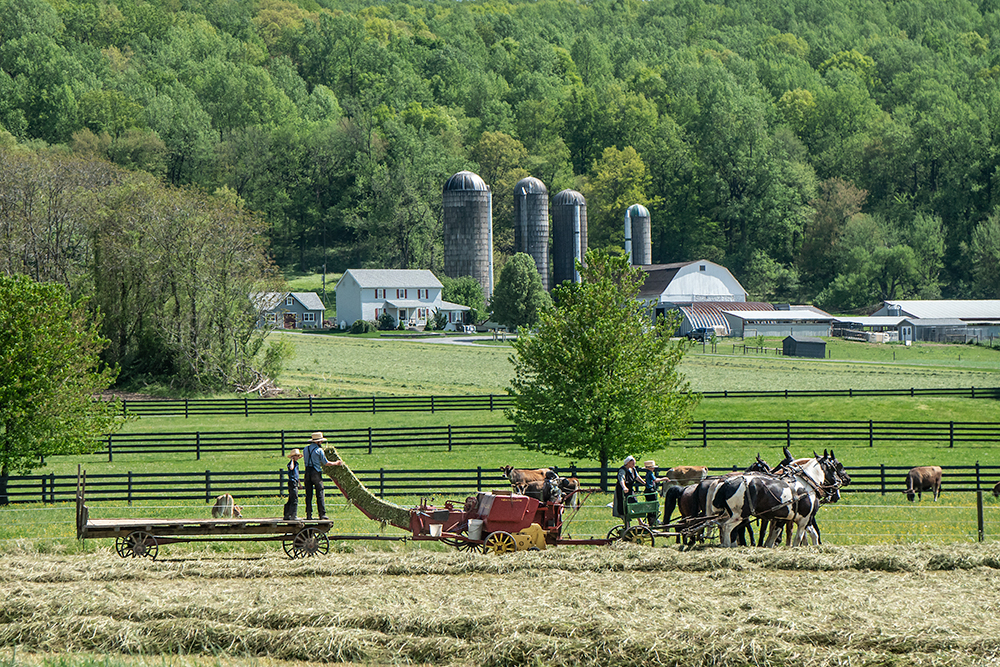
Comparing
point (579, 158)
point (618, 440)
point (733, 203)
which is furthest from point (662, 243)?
point (618, 440)

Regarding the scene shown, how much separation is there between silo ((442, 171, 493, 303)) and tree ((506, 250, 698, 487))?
78.0 m

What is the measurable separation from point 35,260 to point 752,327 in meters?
55.2

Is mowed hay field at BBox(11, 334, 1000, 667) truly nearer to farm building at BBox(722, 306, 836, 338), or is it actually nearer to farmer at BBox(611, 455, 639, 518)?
farmer at BBox(611, 455, 639, 518)

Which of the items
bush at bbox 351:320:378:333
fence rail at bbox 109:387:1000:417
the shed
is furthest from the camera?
bush at bbox 351:320:378:333

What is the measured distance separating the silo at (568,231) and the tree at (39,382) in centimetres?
8610

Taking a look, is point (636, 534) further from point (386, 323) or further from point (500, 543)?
point (386, 323)

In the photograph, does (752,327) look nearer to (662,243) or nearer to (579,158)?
(662,243)

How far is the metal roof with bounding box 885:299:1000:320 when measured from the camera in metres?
84.0

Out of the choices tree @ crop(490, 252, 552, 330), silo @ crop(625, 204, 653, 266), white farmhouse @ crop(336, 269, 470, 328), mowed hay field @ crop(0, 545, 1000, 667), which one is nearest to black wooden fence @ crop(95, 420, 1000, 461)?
mowed hay field @ crop(0, 545, 1000, 667)

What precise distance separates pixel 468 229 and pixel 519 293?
21974mm

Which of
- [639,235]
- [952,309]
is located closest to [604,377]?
[952,309]

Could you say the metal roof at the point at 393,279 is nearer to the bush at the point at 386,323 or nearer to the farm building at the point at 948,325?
the bush at the point at 386,323

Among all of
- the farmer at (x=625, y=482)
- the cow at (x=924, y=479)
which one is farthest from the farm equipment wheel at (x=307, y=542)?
the cow at (x=924, y=479)

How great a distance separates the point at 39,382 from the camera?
80.6 ft
